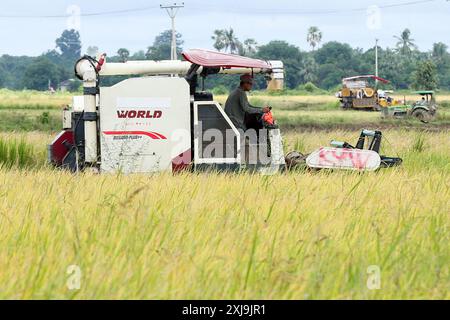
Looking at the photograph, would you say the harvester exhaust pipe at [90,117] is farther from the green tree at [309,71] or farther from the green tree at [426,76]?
the green tree at [309,71]

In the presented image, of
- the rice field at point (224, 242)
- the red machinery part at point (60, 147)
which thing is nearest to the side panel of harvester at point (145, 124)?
the red machinery part at point (60, 147)

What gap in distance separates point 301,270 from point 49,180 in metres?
→ 5.60

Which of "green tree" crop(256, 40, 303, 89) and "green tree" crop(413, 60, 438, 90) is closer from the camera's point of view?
"green tree" crop(413, 60, 438, 90)

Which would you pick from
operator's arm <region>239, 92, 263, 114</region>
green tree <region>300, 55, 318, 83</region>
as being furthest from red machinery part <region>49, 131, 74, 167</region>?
green tree <region>300, 55, 318, 83</region>

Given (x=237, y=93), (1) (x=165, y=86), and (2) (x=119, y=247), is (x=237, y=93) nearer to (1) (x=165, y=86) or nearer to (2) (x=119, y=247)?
(1) (x=165, y=86)

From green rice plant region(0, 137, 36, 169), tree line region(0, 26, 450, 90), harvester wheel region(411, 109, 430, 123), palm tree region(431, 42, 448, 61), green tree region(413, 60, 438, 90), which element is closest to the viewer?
green rice plant region(0, 137, 36, 169)

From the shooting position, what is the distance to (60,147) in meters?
14.2

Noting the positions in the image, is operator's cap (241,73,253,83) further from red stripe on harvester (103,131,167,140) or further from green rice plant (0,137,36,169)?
green rice plant (0,137,36,169)

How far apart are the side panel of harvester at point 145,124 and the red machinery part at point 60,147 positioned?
877 millimetres

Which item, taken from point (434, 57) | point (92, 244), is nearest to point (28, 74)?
point (434, 57)

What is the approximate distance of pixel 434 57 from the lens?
154625 mm

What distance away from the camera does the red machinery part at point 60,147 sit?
14.2 m

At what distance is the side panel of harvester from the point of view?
527 inches

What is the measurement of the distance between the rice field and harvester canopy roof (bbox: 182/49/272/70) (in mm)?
3342
